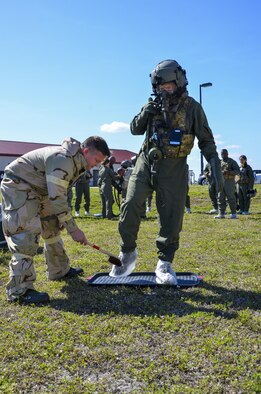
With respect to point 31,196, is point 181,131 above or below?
above

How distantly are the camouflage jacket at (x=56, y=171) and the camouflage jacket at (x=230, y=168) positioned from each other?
10.0 m

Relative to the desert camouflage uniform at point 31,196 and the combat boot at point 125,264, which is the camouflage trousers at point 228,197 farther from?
the desert camouflage uniform at point 31,196

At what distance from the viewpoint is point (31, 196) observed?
4180mm

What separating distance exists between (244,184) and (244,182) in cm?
9

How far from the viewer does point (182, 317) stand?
138 inches

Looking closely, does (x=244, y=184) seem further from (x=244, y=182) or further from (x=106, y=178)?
(x=106, y=178)

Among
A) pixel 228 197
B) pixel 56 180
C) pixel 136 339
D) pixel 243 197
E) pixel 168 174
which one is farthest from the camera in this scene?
pixel 243 197

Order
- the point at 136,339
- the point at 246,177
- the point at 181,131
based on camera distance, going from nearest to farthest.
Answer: the point at 136,339 < the point at 181,131 < the point at 246,177

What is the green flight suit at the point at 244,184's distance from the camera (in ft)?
48.5

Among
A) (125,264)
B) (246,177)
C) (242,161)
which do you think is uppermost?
(242,161)

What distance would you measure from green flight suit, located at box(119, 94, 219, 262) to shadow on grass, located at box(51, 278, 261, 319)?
0.53 metres

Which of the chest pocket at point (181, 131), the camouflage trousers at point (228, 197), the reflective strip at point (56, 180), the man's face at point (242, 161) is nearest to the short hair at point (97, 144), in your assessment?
the reflective strip at point (56, 180)

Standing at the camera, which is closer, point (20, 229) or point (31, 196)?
point (20, 229)

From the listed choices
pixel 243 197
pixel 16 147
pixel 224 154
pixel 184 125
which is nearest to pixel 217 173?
pixel 184 125
